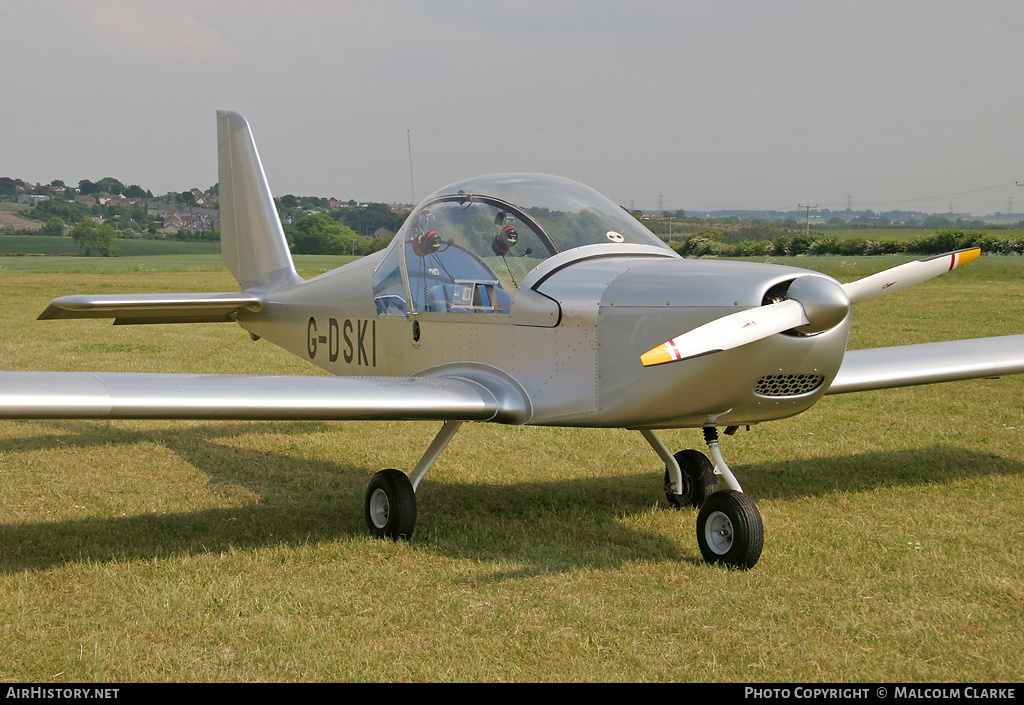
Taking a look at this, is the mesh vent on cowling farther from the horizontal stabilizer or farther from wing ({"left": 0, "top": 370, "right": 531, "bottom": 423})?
the horizontal stabilizer

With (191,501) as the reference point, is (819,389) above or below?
above

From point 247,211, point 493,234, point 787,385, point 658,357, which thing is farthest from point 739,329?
point 247,211

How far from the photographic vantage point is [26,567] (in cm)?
537

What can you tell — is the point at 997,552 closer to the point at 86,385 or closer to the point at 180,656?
the point at 180,656

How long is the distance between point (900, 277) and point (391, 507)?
350cm

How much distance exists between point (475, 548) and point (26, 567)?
105 inches

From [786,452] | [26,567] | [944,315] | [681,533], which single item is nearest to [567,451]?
[786,452]

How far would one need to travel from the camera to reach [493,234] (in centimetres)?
602

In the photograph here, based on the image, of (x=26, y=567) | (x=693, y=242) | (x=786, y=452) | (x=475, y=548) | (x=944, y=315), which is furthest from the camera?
(x=944, y=315)

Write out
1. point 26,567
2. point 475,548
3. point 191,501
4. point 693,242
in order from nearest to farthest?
point 26,567, point 475,548, point 191,501, point 693,242

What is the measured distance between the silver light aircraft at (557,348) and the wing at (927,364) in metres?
0.02

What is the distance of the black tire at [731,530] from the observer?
203 inches

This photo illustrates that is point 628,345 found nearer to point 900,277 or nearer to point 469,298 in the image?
point 469,298

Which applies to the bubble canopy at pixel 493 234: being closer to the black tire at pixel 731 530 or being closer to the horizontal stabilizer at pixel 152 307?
the black tire at pixel 731 530
